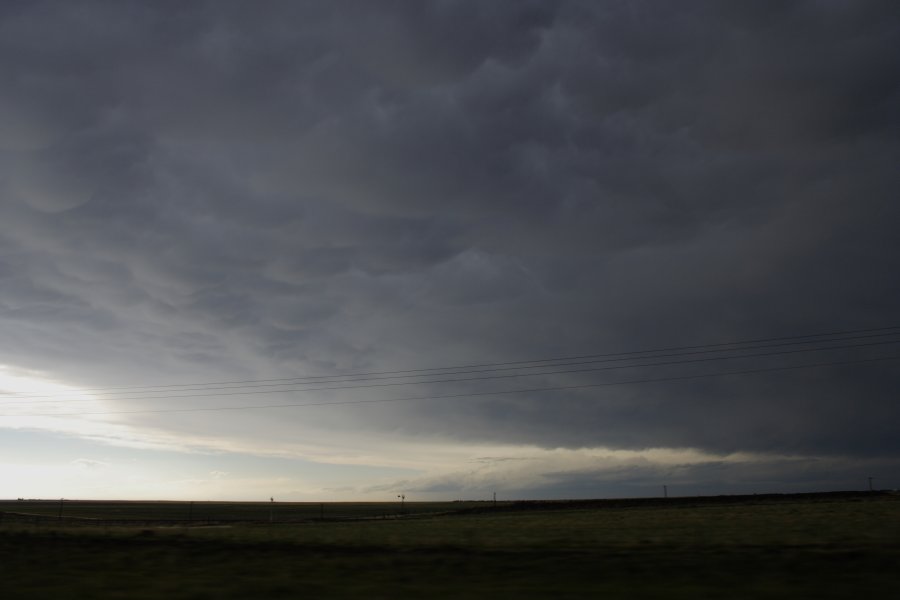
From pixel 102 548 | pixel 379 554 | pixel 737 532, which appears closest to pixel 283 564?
pixel 379 554

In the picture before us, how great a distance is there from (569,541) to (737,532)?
961 cm

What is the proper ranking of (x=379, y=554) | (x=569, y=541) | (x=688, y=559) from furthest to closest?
1. (x=569, y=541)
2. (x=379, y=554)
3. (x=688, y=559)

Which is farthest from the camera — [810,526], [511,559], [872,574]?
[810,526]

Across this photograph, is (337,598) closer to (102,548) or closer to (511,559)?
(511,559)

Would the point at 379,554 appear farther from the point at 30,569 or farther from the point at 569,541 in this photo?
the point at 30,569

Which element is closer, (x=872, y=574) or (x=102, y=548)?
(x=872, y=574)

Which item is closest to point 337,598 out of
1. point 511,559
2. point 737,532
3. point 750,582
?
point 511,559

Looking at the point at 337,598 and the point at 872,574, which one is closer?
the point at 337,598

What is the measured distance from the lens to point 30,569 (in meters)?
23.9

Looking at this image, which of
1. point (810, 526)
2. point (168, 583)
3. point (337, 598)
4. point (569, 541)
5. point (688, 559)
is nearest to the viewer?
point (337, 598)

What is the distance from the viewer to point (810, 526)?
37.6 metres

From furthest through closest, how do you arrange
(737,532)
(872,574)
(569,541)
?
(737,532) < (569,541) < (872,574)

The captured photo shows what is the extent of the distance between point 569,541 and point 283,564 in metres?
13.2

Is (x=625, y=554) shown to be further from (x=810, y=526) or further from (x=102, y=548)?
(x=102, y=548)
